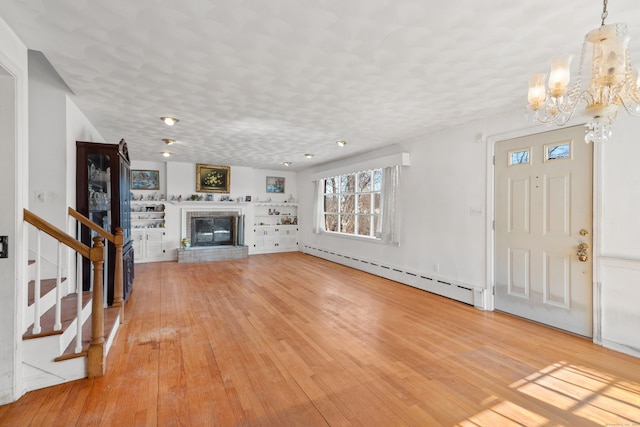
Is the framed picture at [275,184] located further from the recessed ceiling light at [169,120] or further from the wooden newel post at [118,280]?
the wooden newel post at [118,280]

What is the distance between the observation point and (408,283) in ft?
16.8

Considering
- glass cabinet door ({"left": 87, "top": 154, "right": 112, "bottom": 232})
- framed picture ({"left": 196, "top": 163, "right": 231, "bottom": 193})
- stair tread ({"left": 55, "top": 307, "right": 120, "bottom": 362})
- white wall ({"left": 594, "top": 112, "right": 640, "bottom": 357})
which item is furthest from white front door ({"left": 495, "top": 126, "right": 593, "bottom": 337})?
framed picture ({"left": 196, "top": 163, "right": 231, "bottom": 193})

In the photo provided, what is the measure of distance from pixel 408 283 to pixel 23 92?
16.9 feet

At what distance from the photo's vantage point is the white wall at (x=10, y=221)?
1.97 meters

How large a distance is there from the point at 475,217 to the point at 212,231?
254 inches

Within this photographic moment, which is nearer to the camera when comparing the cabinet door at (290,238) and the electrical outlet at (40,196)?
the electrical outlet at (40,196)

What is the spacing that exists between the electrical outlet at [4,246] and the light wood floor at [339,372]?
1.00 metres

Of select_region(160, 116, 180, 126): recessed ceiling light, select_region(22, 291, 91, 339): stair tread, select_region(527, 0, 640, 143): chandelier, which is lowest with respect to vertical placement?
select_region(22, 291, 91, 339): stair tread

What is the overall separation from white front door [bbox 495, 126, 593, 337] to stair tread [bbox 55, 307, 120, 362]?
441 centimetres

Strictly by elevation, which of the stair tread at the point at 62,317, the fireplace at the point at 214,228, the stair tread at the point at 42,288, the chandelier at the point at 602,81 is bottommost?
the stair tread at the point at 62,317

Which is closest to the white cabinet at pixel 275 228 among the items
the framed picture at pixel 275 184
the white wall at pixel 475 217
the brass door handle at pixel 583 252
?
the framed picture at pixel 275 184

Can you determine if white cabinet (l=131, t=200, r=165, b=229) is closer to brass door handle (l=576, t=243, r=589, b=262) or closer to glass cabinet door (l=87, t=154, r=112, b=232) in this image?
glass cabinet door (l=87, t=154, r=112, b=232)

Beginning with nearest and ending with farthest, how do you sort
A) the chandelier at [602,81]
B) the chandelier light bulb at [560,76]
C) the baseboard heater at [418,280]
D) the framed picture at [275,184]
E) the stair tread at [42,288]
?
the chandelier at [602,81] → the chandelier light bulb at [560,76] → the stair tread at [42,288] → the baseboard heater at [418,280] → the framed picture at [275,184]

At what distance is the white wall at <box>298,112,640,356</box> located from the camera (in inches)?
108
